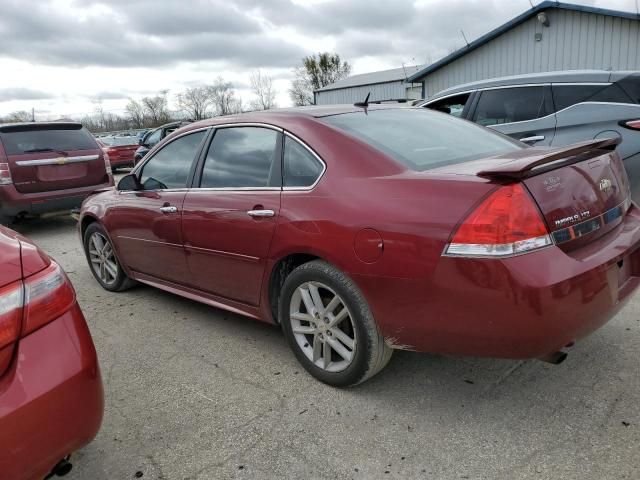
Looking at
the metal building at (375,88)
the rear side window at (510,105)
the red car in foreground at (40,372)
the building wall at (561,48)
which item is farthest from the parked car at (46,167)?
the metal building at (375,88)

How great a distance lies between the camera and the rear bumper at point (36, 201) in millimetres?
7324

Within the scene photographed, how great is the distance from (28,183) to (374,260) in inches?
263

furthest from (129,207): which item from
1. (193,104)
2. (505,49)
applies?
(193,104)

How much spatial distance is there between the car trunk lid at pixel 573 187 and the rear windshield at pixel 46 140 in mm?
7067

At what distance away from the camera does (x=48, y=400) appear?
1.71m

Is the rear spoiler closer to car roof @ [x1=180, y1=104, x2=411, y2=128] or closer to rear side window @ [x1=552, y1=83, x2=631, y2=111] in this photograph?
car roof @ [x1=180, y1=104, x2=411, y2=128]

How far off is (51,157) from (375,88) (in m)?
25.8

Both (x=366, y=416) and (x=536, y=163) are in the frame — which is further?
(x=366, y=416)

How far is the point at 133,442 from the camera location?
2.54 meters

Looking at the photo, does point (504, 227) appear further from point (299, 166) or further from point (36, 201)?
point (36, 201)

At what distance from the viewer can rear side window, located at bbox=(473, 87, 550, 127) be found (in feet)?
19.2

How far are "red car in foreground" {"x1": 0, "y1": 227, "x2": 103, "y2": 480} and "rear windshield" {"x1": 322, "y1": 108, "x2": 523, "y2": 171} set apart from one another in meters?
1.68

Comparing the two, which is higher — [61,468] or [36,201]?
[36,201]

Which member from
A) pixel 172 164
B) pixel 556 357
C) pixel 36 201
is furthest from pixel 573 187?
pixel 36 201
